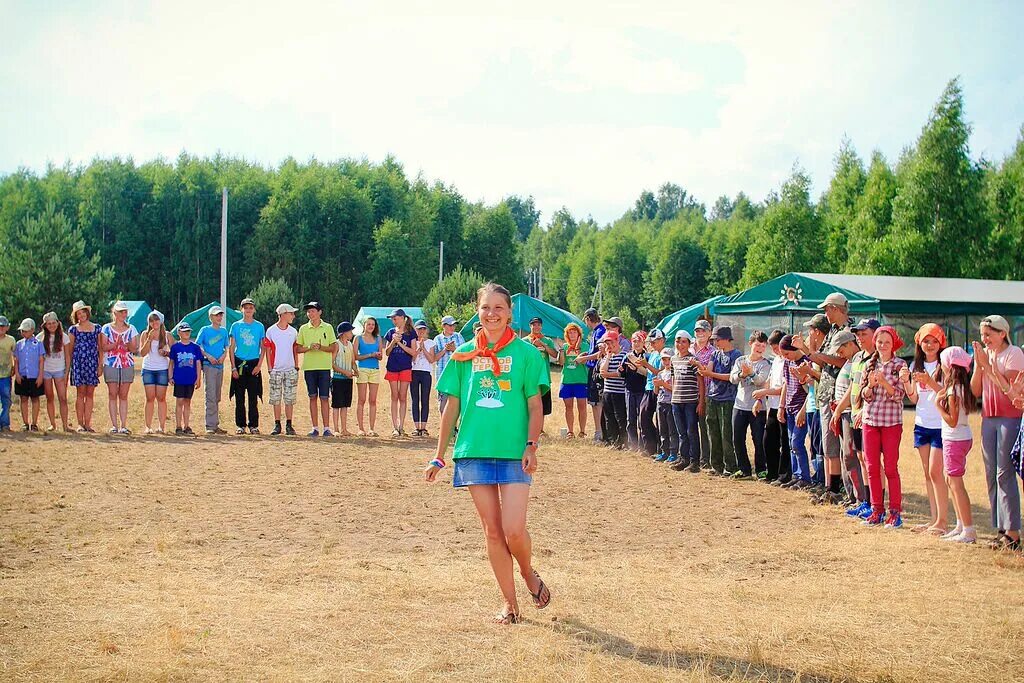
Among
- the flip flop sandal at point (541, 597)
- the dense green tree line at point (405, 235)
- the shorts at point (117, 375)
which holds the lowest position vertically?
the flip flop sandal at point (541, 597)

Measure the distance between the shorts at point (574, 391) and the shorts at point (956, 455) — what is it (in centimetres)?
719

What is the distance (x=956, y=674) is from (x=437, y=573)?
10.5ft

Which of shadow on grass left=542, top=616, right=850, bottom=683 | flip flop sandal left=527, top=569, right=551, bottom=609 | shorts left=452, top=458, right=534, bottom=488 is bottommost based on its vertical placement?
shadow on grass left=542, top=616, right=850, bottom=683

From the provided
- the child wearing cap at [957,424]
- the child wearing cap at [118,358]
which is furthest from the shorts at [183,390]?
the child wearing cap at [957,424]

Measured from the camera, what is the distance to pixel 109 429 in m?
14.0

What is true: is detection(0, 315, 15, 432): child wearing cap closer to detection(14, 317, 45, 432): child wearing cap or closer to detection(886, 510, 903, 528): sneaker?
detection(14, 317, 45, 432): child wearing cap

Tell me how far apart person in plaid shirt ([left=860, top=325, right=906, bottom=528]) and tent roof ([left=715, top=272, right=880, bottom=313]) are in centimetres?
1217

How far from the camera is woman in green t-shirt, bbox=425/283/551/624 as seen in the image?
5023 millimetres

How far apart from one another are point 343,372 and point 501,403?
30.4ft

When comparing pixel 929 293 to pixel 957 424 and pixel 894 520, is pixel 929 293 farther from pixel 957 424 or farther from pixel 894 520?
pixel 957 424

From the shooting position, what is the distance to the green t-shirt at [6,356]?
1352 centimetres

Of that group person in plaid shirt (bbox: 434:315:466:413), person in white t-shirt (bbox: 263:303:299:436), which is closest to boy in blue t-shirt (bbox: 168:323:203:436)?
person in white t-shirt (bbox: 263:303:299:436)

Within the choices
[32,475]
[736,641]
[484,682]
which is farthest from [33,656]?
[32,475]

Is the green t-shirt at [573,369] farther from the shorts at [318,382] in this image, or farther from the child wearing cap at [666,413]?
the shorts at [318,382]
